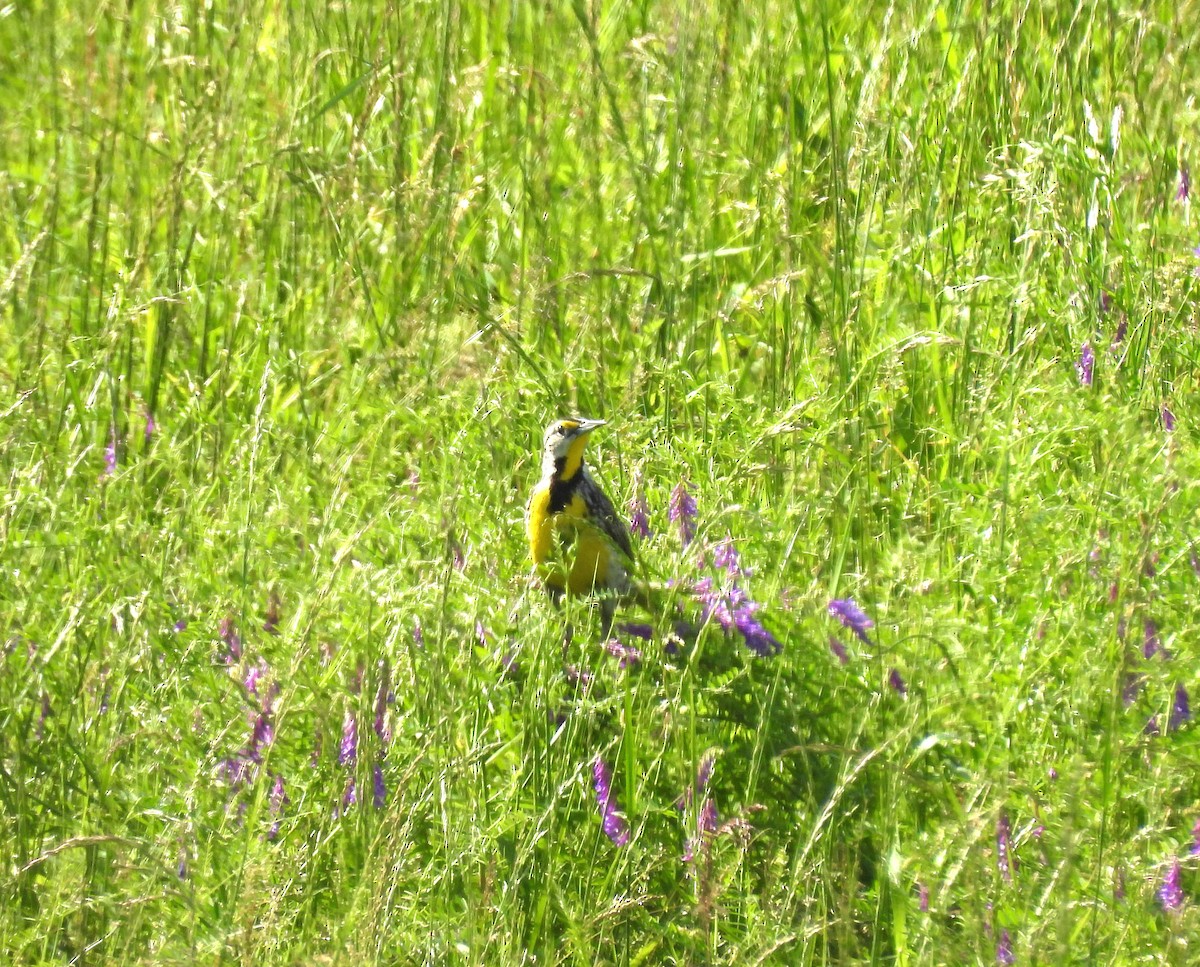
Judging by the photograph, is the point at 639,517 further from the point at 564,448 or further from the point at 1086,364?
the point at 1086,364

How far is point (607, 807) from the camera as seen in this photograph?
2.98 meters

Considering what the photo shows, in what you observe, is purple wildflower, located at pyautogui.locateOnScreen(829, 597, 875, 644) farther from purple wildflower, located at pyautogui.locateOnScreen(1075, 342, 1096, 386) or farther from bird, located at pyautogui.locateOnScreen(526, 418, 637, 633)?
purple wildflower, located at pyautogui.locateOnScreen(1075, 342, 1096, 386)

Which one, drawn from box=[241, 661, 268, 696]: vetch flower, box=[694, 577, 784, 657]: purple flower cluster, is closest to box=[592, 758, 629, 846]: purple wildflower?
box=[694, 577, 784, 657]: purple flower cluster

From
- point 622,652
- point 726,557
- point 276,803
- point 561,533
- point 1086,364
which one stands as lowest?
point 276,803

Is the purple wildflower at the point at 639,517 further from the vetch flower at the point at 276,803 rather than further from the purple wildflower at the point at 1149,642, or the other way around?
the purple wildflower at the point at 1149,642

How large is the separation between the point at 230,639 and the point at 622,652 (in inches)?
31.4

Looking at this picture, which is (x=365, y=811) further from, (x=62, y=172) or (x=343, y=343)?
(x=62, y=172)

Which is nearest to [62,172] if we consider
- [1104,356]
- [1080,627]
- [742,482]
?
[742,482]

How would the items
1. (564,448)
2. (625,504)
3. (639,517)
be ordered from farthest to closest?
1. (564,448)
2. (625,504)
3. (639,517)

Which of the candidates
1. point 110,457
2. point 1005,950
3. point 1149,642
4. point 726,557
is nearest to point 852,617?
point 726,557

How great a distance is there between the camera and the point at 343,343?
430 centimetres

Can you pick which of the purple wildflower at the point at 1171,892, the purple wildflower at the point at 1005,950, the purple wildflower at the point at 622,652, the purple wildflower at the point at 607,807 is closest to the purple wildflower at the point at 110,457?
the purple wildflower at the point at 622,652

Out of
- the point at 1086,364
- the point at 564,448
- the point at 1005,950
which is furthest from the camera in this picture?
the point at 564,448

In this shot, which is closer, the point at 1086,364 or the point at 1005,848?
the point at 1005,848
